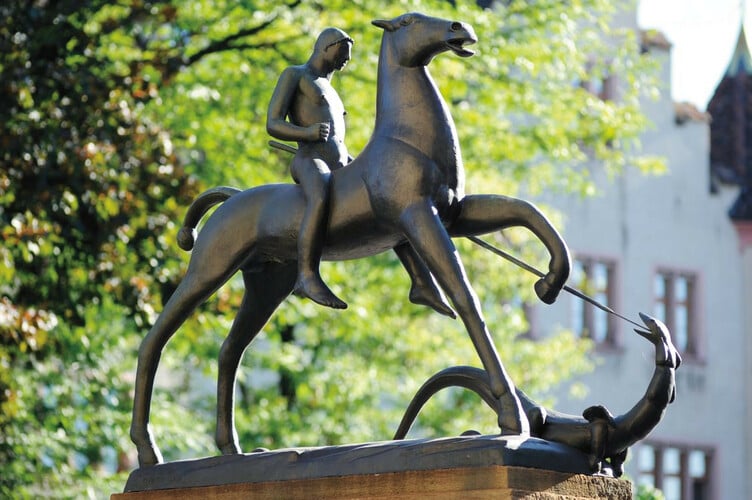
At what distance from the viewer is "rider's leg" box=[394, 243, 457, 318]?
16.1ft

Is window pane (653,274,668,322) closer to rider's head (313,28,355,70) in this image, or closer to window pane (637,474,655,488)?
window pane (637,474,655,488)

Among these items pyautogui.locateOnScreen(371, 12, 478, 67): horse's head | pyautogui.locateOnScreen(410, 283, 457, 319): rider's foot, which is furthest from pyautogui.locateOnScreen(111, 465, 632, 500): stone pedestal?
pyautogui.locateOnScreen(371, 12, 478, 67): horse's head

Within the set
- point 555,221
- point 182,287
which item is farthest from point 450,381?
point 555,221

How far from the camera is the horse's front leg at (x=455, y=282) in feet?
14.5

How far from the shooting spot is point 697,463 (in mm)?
26594

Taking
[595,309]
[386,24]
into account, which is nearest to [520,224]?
[386,24]

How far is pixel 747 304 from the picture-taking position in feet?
91.1

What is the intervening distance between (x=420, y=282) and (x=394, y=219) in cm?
32

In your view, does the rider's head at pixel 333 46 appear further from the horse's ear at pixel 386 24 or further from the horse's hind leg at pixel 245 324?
the horse's hind leg at pixel 245 324

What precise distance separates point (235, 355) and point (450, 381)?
768 millimetres

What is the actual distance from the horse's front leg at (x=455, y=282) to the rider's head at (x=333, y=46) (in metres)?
0.82

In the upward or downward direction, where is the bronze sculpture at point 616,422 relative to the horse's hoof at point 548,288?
downward

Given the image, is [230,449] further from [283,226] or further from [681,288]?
[681,288]

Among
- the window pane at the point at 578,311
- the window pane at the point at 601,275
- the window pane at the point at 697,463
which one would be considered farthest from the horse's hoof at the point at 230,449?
the window pane at the point at 697,463
